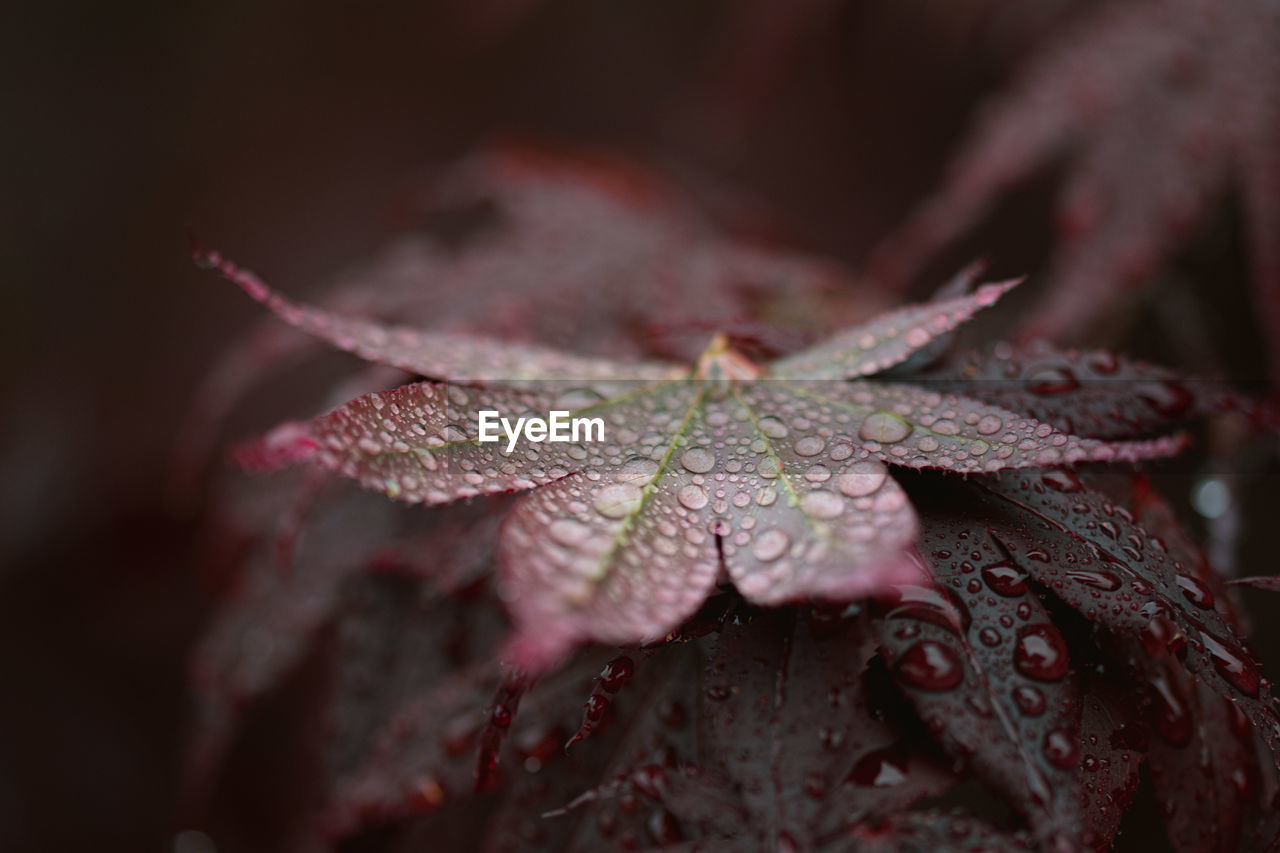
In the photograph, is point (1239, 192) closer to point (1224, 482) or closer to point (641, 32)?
point (1224, 482)

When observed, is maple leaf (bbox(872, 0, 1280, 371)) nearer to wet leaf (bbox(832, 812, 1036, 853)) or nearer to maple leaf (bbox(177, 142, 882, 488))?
maple leaf (bbox(177, 142, 882, 488))

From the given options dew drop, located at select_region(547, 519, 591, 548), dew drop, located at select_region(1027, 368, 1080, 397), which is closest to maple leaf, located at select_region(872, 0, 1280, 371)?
dew drop, located at select_region(1027, 368, 1080, 397)

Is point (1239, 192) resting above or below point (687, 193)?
below

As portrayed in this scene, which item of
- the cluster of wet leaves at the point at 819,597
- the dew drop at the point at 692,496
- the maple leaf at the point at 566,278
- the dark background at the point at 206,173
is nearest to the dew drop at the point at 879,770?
the cluster of wet leaves at the point at 819,597

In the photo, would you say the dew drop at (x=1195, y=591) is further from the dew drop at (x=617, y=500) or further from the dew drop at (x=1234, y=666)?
the dew drop at (x=617, y=500)

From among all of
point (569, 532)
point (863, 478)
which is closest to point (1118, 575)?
point (863, 478)

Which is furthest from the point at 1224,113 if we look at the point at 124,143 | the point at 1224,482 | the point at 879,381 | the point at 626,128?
the point at 124,143

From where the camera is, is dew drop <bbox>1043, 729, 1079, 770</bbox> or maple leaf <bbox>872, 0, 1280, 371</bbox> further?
maple leaf <bbox>872, 0, 1280, 371</bbox>
